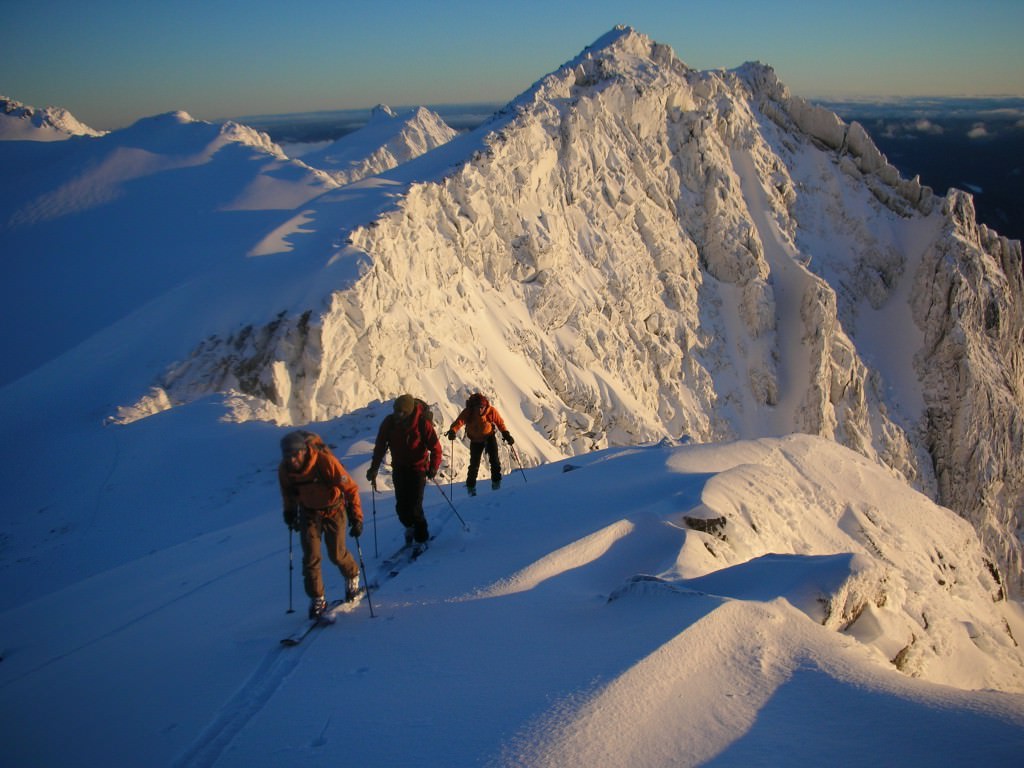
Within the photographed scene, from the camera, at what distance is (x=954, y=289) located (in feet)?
138

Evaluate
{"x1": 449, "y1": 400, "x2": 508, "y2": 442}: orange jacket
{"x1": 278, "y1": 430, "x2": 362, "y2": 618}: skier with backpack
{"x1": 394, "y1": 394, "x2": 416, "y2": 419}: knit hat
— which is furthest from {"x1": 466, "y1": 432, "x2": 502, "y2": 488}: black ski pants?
{"x1": 278, "y1": 430, "x2": 362, "y2": 618}: skier with backpack

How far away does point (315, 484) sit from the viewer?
19.0 ft

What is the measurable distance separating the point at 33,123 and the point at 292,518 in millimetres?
46106

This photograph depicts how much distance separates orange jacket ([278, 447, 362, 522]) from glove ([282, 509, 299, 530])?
0.12 feet

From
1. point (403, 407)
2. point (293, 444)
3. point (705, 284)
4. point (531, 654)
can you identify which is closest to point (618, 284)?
point (705, 284)

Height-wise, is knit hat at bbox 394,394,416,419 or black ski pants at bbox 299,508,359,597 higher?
knit hat at bbox 394,394,416,419

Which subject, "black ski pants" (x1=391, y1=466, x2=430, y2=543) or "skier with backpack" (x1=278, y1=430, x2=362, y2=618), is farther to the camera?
"black ski pants" (x1=391, y1=466, x2=430, y2=543)

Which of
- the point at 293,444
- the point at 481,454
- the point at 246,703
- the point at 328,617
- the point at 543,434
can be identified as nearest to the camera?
the point at 246,703

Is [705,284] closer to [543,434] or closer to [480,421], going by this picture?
[543,434]

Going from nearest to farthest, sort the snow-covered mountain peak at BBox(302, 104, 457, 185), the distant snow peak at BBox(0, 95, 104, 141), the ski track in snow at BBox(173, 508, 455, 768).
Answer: the ski track in snow at BBox(173, 508, 455, 768) → the distant snow peak at BBox(0, 95, 104, 141) → the snow-covered mountain peak at BBox(302, 104, 457, 185)

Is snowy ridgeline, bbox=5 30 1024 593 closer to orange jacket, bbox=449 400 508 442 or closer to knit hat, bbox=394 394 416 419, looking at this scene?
orange jacket, bbox=449 400 508 442

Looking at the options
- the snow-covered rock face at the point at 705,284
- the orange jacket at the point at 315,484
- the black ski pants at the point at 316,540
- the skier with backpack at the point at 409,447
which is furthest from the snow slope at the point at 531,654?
the snow-covered rock face at the point at 705,284

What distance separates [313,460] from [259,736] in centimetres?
219

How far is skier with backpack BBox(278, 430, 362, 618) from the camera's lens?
18.6 ft
